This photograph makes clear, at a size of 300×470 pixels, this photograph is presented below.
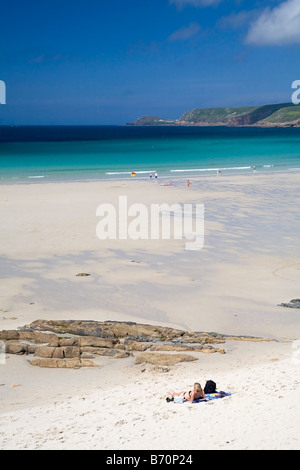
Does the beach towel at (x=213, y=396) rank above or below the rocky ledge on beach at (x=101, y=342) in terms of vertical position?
above

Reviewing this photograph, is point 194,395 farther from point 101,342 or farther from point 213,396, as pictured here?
point 101,342

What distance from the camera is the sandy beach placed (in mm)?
7621

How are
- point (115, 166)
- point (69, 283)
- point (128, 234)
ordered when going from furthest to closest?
1. point (115, 166)
2. point (128, 234)
3. point (69, 283)

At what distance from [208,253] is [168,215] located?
305 inches

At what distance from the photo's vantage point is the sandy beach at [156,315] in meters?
7.62

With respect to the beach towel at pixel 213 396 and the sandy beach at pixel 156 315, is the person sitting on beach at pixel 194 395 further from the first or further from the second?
the sandy beach at pixel 156 315

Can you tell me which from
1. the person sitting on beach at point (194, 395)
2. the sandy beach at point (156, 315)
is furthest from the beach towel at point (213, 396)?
the sandy beach at point (156, 315)

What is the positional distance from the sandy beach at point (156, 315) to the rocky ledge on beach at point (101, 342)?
0.28 m

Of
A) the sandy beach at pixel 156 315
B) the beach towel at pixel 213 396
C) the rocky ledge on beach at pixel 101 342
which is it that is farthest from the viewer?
the rocky ledge on beach at pixel 101 342

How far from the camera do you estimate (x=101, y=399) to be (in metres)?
9.11

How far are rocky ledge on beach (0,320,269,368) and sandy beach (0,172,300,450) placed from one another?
283mm

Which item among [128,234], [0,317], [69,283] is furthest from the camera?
[128,234]
